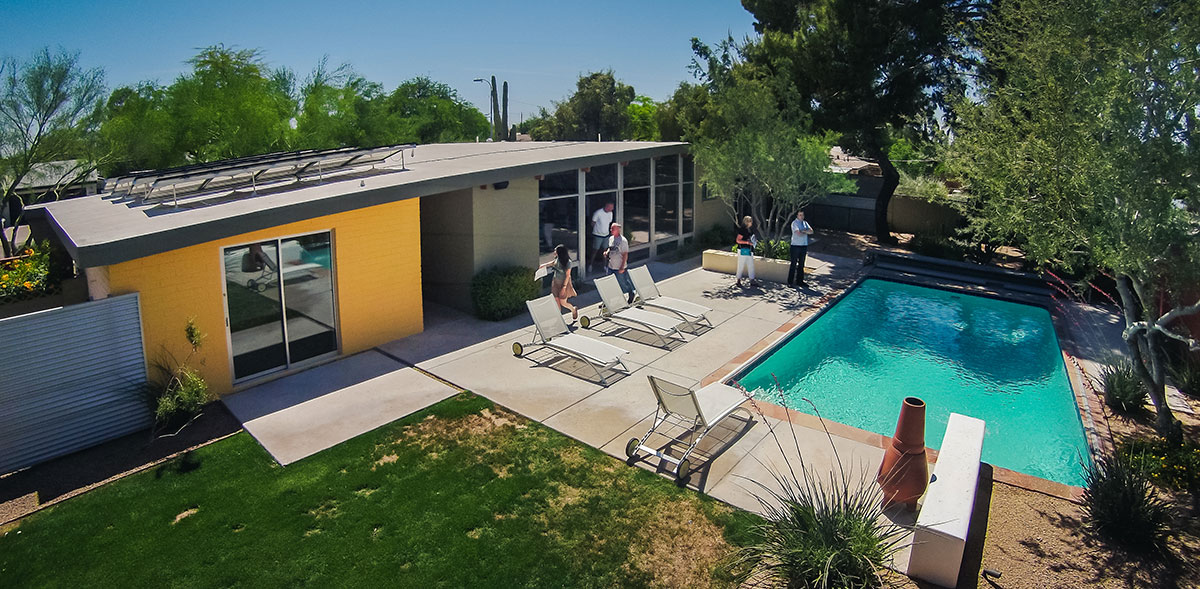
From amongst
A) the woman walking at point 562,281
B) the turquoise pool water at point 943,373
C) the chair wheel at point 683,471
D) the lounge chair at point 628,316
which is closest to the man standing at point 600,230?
the lounge chair at point 628,316

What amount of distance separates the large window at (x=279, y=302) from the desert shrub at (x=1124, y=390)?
1076cm

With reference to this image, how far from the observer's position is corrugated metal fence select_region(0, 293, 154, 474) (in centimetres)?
724

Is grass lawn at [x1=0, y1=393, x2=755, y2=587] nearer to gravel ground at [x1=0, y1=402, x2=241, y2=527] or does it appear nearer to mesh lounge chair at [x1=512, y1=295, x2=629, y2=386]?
gravel ground at [x1=0, y1=402, x2=241, y2=527]

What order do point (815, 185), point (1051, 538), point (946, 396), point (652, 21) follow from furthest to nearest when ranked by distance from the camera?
point (652, 21), point (815, 185), point (946, 396), point (1051, 538)

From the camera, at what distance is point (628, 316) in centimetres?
1198

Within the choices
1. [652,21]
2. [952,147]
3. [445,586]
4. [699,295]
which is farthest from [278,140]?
[652,21]

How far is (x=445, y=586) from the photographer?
5.52 metres

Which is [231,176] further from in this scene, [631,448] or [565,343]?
[631,448]

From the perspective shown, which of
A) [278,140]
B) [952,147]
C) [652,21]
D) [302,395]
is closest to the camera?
[302,395]

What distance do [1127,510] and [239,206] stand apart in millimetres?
10064

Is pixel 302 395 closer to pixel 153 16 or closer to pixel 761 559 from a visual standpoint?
pixel 761 559

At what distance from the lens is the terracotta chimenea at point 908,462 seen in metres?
6.24

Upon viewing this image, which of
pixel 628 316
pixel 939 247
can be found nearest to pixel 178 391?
pixel 628 316

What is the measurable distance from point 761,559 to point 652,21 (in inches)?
1950
